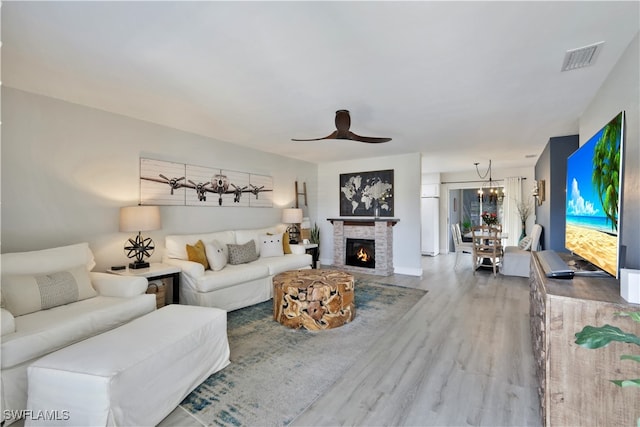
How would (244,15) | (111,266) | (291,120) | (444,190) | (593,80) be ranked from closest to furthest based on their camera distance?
(244,15) → (593,80) → (111,266) → (291,120) → (444,190)

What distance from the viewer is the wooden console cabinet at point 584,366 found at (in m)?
1.39

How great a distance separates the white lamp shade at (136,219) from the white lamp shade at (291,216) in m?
2.56

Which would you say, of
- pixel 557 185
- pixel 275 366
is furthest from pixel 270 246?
pixel 557 185

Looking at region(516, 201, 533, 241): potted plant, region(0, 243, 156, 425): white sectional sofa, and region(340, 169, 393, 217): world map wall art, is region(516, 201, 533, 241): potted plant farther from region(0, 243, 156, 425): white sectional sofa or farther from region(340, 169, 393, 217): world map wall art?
region(0, 243, 156, 425): white sectional sofa

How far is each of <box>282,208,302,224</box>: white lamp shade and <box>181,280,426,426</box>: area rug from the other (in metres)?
2.12

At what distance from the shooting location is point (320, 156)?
582 centimetres

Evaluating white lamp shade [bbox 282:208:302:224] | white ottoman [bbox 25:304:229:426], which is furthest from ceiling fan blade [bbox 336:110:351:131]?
white lamp shade [bbox 282:208:302:224]

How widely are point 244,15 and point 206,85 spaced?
1.09 metres

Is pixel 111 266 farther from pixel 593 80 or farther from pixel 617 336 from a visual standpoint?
pixel 593 80

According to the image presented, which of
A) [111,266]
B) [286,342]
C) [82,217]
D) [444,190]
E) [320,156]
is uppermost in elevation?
[320,156]

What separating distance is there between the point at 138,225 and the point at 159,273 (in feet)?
1.93

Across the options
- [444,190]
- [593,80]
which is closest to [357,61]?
[593,80]

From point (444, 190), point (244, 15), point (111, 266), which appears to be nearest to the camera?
point (244, 15)

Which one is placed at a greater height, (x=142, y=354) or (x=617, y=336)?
(x=617, y=336)
